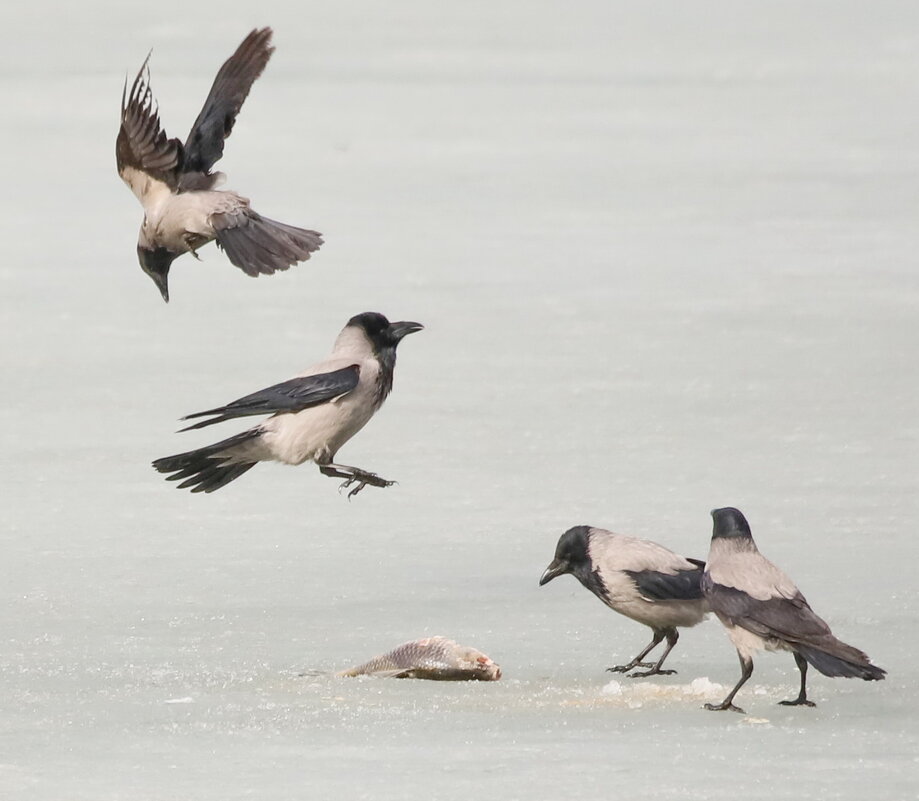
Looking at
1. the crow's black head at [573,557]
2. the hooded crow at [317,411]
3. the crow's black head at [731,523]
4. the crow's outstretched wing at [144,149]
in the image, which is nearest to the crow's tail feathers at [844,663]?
the crow's black head at [731,523]

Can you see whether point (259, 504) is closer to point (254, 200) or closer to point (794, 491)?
point (794, 491)

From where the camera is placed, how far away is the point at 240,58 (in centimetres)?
826

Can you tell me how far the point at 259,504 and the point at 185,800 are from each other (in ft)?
13.4

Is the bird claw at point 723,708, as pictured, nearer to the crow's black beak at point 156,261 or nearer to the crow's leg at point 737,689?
the crow's leg at point 737,689

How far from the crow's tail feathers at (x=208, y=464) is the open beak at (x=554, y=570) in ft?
3.61

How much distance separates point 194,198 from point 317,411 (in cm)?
90

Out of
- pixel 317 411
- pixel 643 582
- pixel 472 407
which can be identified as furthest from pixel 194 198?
pixel 472 407

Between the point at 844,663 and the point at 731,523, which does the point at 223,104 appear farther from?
the point at 844,663

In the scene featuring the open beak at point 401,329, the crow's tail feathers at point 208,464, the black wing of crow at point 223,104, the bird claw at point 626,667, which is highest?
the black wing of crow at point 223,104

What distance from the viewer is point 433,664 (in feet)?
23.0

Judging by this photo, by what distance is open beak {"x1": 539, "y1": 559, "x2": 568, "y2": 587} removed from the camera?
7.82m

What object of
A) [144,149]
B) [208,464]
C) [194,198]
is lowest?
[208,464]

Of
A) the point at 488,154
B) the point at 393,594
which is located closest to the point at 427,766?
the point at 393,594

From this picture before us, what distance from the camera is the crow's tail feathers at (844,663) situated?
6.49 m
